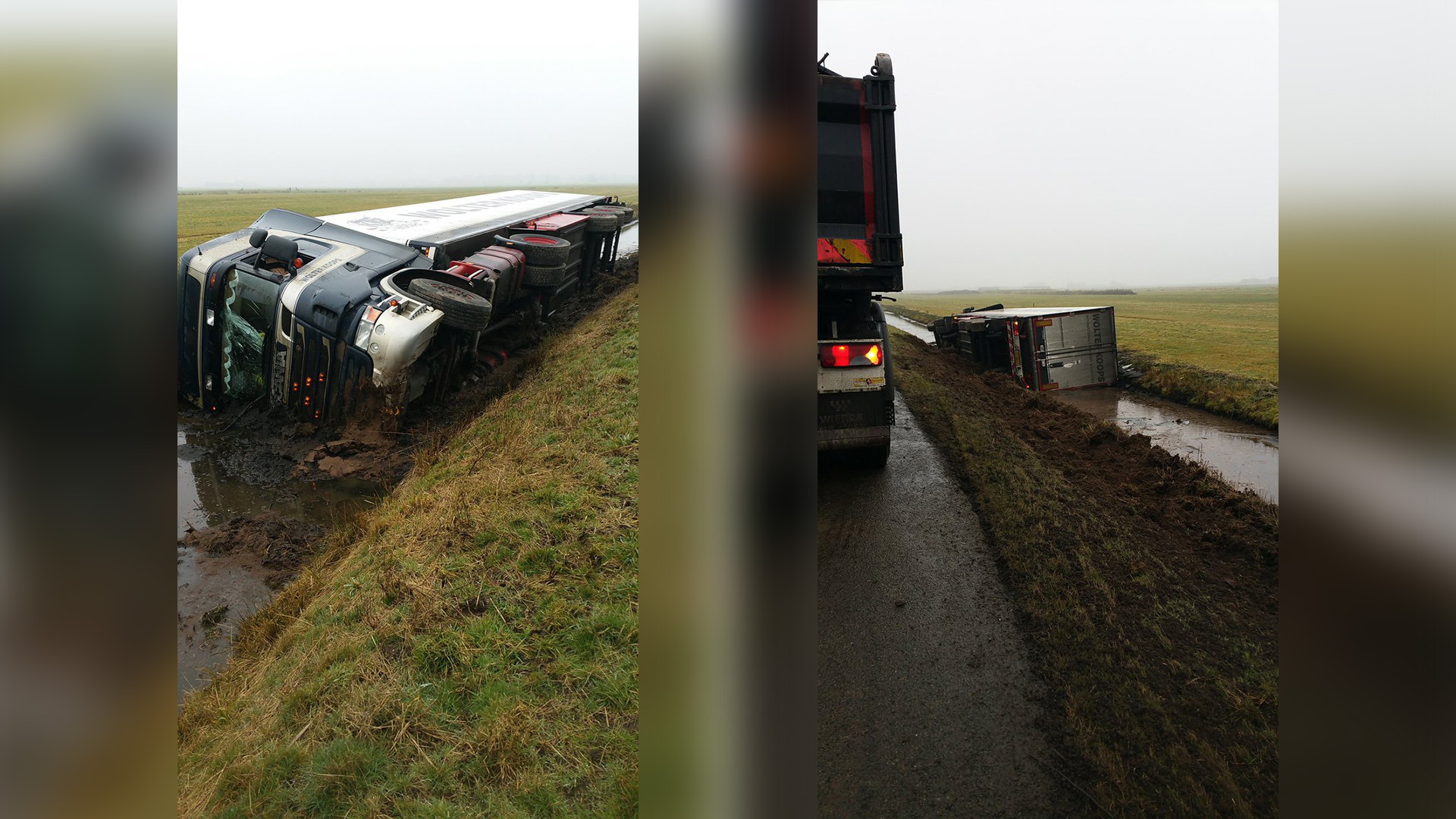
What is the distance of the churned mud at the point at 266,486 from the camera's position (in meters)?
6.50

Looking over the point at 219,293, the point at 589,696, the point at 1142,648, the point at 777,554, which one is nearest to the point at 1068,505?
the point at 1142,648

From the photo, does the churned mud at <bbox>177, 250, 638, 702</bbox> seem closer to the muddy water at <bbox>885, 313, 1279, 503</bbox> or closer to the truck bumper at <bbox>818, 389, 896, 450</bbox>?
the truck bumper at <bbox>818, 389, 896, 450</bbox>

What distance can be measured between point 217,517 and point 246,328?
2222 mm

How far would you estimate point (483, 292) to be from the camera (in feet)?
33.2

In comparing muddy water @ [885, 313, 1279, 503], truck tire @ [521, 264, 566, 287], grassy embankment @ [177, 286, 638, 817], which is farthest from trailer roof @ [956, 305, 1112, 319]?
grassy embankment @ [177, 286, 638, 817]

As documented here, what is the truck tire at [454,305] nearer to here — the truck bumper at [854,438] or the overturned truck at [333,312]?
the overturned truck at [333,312]

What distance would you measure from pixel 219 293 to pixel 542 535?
21.9ft

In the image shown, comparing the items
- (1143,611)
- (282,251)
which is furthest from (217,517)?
(1143,611)

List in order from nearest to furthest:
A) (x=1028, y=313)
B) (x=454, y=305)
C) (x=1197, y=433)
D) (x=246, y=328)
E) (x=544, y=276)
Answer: (x=454, y=305)
(x=246, y=328)
(x=1197, y=433)
(x=544, y=276)
(x=1028, y=313)

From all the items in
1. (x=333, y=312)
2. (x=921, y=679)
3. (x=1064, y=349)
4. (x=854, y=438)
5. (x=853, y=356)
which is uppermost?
(x=333, y=312)

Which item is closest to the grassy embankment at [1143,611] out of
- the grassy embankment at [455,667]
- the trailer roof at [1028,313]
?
the grassy embankment at [455,667]

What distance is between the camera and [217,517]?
838 centimetres

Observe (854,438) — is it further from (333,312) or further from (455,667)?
(333,312)

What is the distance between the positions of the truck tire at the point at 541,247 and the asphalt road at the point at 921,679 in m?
7.96
